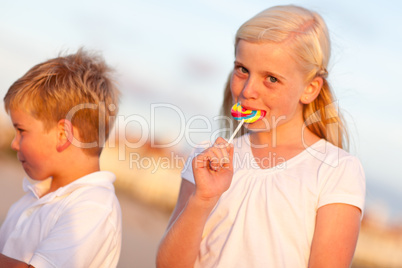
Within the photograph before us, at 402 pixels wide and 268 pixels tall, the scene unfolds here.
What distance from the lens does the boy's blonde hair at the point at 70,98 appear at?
276cm

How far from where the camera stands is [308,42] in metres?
2.55

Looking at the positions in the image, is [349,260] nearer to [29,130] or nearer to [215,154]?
[215,154]

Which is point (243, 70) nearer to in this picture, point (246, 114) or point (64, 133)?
point (246, 114)

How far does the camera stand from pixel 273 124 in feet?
8.60

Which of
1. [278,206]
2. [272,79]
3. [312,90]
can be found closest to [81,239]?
[278,206]

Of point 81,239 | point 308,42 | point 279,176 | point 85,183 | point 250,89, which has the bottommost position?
point 81,239

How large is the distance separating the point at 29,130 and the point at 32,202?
407mm

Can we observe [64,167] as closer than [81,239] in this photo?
No

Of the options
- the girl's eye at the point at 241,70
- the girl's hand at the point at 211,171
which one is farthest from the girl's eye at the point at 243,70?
the girl's hand at the point at 211,171

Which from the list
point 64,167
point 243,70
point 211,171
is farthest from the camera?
point 64,167

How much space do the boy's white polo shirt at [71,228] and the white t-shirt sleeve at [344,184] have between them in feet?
3.33

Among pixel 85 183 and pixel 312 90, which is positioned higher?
pixel 312 90

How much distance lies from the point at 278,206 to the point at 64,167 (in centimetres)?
114

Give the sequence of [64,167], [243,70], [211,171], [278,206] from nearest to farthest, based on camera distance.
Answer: [211,171] < [278,206] < [243,70] < [64,167]
